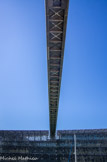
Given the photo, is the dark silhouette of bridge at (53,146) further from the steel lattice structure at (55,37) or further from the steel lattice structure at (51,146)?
the steel lattice structure at (55,37)

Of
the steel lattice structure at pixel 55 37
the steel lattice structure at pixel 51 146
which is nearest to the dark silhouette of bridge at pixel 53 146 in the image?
the steel lattice structure at pixel 51 146

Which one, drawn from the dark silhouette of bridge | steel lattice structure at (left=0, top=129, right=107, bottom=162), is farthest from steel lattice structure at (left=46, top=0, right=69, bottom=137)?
steel lattice structure at (left=0, top=129, right=107, bottom=162)

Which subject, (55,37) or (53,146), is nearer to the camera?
(55,37)

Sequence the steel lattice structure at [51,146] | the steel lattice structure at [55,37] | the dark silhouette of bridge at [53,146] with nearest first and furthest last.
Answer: the steel lattice structure at [55,37] → the dark silhouette of bridge at [53,146] → the steel lattice structure at [51,146]

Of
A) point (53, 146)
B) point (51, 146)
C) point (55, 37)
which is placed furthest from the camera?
point (53, 146)

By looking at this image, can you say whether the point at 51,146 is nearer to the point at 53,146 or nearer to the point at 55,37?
the point at 53,146

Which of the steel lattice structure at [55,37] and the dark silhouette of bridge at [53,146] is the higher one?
the steel lattice structure at [55,37]

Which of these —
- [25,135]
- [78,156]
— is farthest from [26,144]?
[78,156]

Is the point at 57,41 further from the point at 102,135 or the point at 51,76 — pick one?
the point at 102,135

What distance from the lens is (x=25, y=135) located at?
62.9 m

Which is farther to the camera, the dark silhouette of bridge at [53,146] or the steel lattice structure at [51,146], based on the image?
the steel lattice structure at [51,146]

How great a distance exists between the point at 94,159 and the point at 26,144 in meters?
24.9

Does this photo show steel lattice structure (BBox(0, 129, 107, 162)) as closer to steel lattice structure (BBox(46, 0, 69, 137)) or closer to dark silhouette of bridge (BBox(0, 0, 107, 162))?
dark silhouette of bridge (BBox(0, 0, 107, 162))

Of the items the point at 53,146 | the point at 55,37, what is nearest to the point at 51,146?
the point at 53,146
